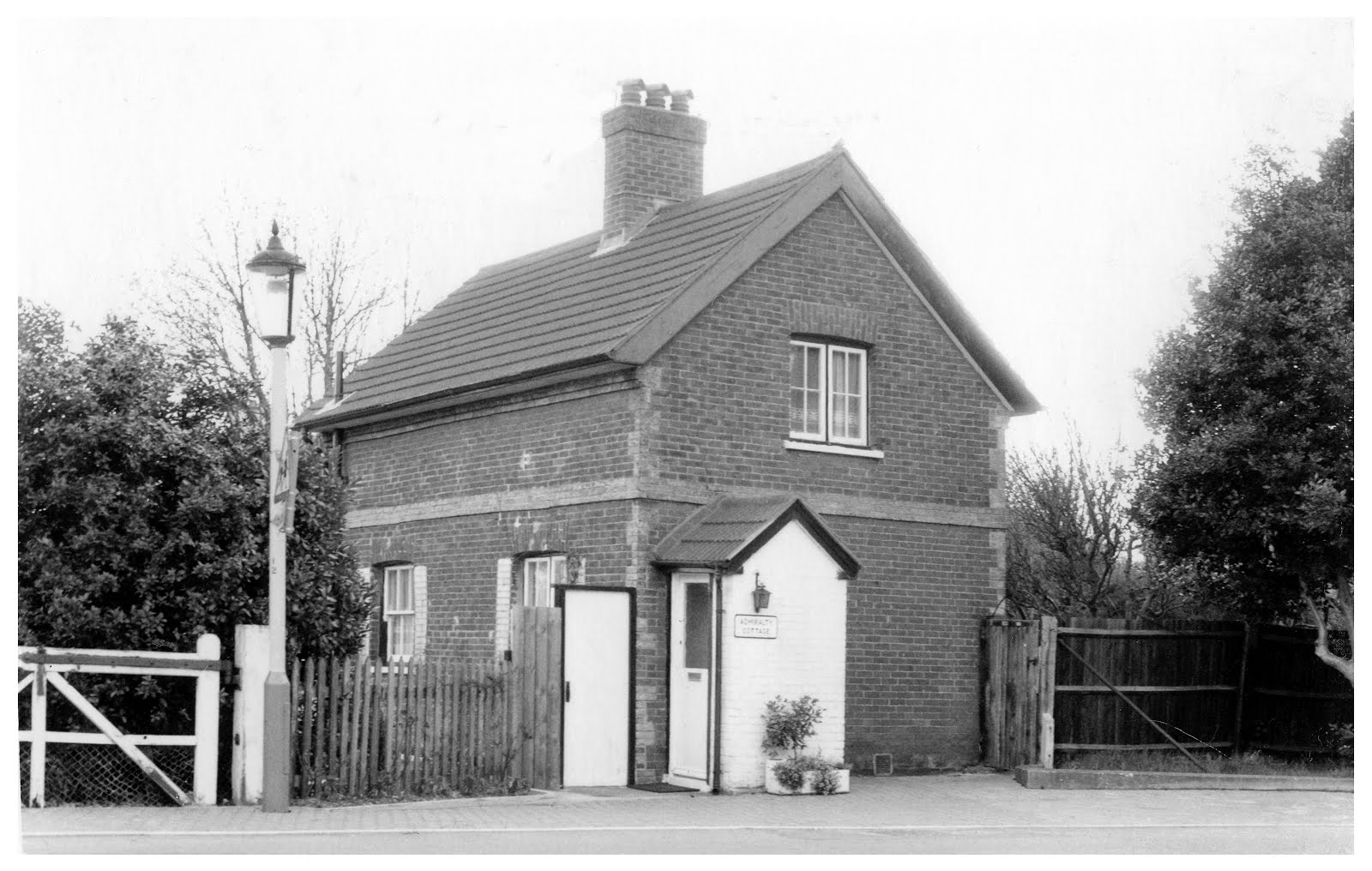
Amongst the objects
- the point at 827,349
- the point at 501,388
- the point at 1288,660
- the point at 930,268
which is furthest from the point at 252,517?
the point at 1288,660

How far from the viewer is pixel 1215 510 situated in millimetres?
22062

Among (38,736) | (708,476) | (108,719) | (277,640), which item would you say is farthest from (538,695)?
(38,736)

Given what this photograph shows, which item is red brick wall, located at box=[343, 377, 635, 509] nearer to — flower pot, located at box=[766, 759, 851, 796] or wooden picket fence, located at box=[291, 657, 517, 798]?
wooden picket fence, located at box=[291, 657, 517, 798]

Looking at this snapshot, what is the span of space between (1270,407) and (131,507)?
1280cm

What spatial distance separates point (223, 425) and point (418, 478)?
6.21m

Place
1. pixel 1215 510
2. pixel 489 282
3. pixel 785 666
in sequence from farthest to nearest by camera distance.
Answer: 1. pixel 489 282
2. pixel 1215 510
3. pixel 785 666

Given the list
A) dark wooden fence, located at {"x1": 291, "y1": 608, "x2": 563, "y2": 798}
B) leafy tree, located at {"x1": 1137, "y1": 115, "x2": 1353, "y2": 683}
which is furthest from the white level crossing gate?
leafy tree, located at {"x1": 1137, "y1": 115, "x2": 1353, "y2": 683}

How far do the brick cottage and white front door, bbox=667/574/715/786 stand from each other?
3 centimetres

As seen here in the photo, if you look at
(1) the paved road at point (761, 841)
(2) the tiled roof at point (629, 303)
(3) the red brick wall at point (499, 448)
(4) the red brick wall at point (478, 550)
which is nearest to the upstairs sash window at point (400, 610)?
(4) the red brick wall at point (478, 550)

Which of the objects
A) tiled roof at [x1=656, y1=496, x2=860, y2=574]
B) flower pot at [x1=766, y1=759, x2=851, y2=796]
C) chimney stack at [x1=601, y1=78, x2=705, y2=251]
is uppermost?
chimney stack at [x1=601, y1=78, x2=705, y2=251]

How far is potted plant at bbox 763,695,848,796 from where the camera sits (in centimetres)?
1830

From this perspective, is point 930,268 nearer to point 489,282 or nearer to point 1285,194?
point 1285,194

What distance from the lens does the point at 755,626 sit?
60.4 ft

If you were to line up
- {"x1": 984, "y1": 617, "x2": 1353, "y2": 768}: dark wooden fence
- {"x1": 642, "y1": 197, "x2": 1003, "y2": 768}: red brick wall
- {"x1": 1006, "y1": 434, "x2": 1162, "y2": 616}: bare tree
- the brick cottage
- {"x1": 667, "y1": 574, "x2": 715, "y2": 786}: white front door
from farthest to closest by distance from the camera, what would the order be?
{"x1": 1006, "y1": 434, "x2": 1162, "y2": 616}: bare tree, {"x1": 984, "y1": 617, "x2": 1353, "y2": 768}: dark wooden fence, {"x1": 642, "y1": 197, "x2": 1003, "y2": 768}: red brick wall, the brick cottage, {"x1": 667, "y1": 574, "x2": 715, "y2": 786}: white front door
